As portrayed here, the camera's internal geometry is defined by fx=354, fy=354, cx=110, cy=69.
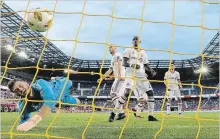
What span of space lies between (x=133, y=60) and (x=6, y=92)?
18647 mm

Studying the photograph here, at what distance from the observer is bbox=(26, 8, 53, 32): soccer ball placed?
489cm

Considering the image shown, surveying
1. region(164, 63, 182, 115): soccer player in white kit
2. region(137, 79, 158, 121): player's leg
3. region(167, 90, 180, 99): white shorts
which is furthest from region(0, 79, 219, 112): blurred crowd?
region(137, 79, 158, 121): player's leg

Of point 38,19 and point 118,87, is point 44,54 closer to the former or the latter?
point 118,87

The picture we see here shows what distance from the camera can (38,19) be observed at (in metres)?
4.91

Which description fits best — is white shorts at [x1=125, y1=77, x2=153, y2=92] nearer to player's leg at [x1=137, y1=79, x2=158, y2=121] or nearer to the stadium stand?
player's leg at [x1=137, y1=79, x2=158, y2=121]

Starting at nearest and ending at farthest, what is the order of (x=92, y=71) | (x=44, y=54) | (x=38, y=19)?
(x=38, y=19)
(x=44, y=54)
(x=92, y=71)

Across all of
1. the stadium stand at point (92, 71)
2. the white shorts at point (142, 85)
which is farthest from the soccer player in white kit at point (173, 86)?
the stadium stand at point (92, 71)

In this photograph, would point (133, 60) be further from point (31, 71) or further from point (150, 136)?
point (31, 71)

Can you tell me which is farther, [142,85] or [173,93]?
[173,93]

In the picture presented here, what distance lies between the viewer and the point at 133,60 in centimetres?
721

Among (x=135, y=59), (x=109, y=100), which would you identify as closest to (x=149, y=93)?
(x=135, y=59)

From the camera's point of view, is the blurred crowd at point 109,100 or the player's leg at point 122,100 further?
the blurred crowd at point 109,100

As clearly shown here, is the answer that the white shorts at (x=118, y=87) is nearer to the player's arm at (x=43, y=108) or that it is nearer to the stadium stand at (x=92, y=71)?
the player's arm at (x=43, y=108)

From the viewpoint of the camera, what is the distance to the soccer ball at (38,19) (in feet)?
16.0
